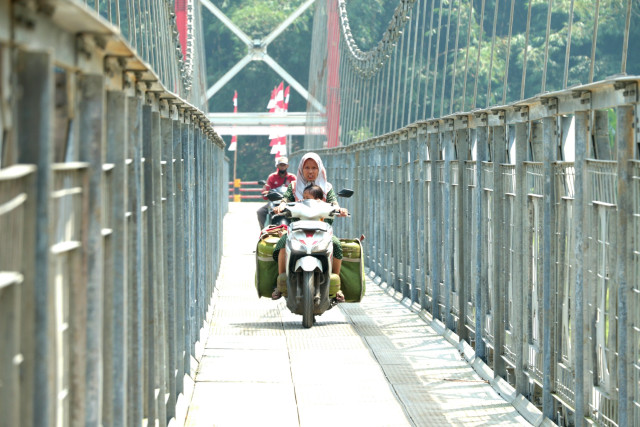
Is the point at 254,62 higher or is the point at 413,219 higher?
the point at 254,62

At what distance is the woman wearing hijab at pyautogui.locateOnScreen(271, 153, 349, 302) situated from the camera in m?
10.2

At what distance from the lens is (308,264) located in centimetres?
955

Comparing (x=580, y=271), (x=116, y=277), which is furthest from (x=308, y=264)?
(x=116, y=277)

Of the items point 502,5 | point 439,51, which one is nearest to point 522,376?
point 502,5

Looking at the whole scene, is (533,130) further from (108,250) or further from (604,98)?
(108,250)

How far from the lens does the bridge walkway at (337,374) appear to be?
21.1 feet

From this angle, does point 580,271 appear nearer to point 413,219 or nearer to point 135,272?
point 135,272

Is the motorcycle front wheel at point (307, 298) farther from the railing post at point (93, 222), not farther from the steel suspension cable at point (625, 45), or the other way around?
the railing post at point (93, 222)

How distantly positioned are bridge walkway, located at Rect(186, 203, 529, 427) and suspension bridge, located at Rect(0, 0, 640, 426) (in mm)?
30

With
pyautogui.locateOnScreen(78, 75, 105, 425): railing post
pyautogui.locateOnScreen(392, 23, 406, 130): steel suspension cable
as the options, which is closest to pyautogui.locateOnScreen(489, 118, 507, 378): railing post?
pyautogui.locateOnScreen(78, 75, 105, 425): railing post

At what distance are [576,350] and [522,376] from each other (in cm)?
123

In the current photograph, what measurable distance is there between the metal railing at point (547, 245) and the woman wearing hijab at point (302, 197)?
753 mm

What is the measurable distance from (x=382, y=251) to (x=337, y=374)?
22.1 ft

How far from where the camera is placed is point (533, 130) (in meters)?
6.79
